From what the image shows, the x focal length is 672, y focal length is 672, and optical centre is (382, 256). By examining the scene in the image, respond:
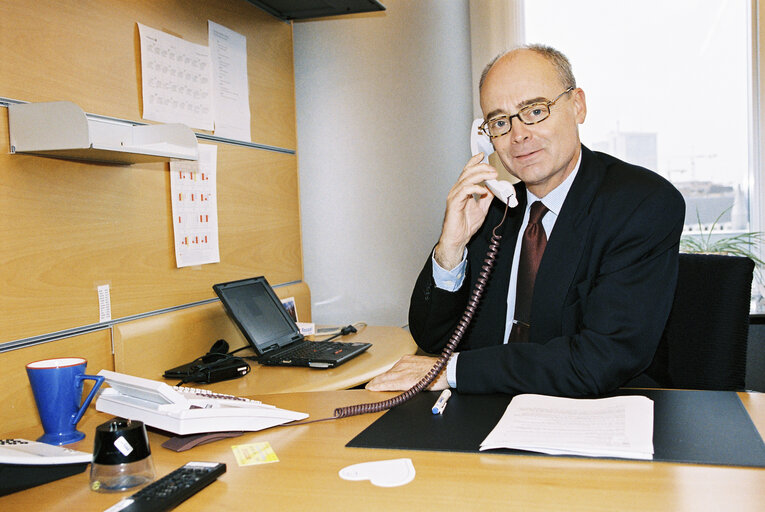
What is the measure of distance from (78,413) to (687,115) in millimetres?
3204

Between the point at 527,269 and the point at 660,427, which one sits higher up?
the point at 527,269

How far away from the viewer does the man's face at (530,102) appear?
5.56 ft

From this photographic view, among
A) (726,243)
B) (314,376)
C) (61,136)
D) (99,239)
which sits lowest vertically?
(314,376)

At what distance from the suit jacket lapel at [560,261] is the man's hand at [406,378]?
1.10 ft

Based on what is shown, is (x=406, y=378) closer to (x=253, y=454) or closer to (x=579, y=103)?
(x=253, y=454)

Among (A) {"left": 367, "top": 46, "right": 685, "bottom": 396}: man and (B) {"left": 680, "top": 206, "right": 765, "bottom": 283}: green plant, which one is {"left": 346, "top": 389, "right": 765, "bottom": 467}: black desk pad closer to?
(A) {"left": 367, "top": 46, "right": 685, "bottom": 396}: man

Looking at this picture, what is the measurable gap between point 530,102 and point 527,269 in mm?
427

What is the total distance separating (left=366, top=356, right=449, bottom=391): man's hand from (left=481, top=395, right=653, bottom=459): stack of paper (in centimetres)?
19

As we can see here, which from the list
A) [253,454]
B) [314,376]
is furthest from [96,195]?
[253,454]

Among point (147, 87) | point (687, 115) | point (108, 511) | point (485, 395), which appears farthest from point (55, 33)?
point (687, 115)

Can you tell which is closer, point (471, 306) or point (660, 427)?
point (660, 427)

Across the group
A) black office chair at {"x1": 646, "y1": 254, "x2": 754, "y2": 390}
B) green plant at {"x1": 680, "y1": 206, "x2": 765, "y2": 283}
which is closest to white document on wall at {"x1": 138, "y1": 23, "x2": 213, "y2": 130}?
black office chair at {"x1": 646, "y1": 254, "x2": 754, "y2": 390}

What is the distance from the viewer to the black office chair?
1.51 meters

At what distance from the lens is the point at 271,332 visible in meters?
2.02
